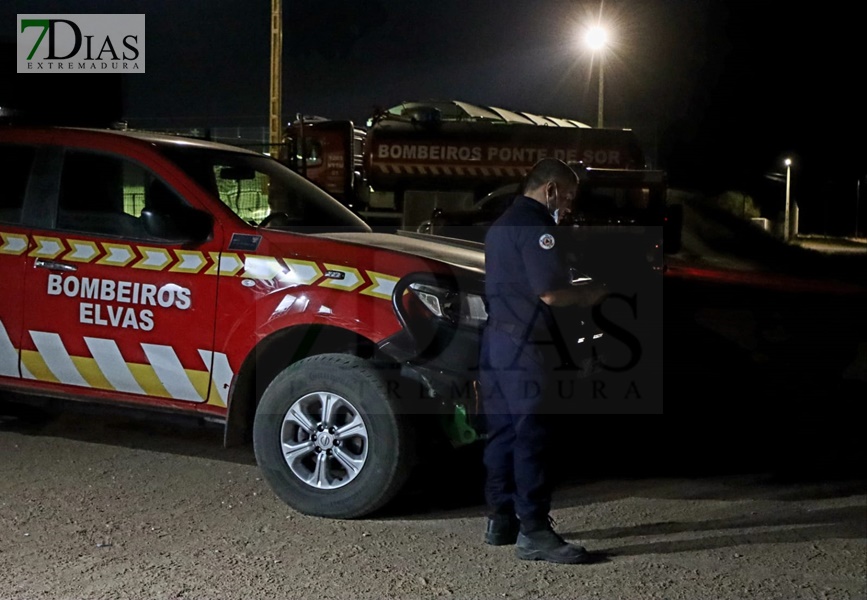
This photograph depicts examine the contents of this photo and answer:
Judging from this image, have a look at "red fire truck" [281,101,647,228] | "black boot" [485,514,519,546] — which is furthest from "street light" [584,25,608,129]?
"black boot" [485,514,519,546]

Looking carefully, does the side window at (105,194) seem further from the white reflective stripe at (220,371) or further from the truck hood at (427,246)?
the truck hood at (427,246)

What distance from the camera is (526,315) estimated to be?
4262 mm

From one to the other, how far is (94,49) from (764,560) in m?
12.8

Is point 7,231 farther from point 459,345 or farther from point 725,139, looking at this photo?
point 725,139

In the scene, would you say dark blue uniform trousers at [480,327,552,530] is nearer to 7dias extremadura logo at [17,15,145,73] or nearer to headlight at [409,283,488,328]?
headlight at [409,283,488,328]

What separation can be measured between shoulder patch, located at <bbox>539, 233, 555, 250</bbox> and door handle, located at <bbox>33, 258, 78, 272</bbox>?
8.67 feet

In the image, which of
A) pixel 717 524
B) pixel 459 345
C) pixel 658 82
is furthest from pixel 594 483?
pixel 658 82

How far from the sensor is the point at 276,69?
1719 cm

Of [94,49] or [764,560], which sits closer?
[764,560]

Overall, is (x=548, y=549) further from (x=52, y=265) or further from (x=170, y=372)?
(x=52, y=265)

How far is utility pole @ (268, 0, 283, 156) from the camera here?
55.8 feet

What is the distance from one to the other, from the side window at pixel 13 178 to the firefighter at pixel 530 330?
115 inches

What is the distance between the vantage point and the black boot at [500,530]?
449cm

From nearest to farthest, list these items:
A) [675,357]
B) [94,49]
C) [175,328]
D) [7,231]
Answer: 1. [175,328]
2. [7,231]
3. [675,357]
4. [94,49]
